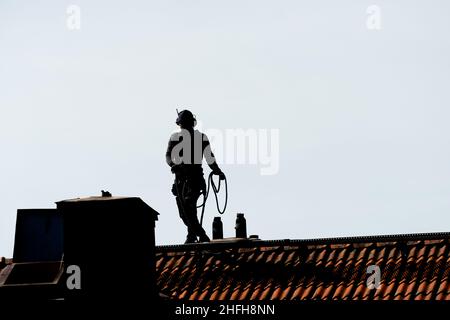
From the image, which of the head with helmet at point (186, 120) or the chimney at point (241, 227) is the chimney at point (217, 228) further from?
the head with helmet at point (186, 120)

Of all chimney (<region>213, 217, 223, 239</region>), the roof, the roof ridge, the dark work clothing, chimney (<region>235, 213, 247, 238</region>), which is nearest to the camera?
the roof

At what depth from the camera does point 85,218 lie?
113 ft

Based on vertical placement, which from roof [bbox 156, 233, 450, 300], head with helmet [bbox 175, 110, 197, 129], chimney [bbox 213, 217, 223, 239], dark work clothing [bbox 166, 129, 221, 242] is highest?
head with helmet [bbox 175, 110, 197, 129]

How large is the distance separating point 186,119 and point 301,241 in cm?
473

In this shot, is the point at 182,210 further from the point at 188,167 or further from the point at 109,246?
the point at 109,246

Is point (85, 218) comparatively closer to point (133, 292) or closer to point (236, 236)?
point (133, 292)

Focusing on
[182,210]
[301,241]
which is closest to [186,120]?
[182,210]

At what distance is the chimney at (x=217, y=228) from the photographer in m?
37.8

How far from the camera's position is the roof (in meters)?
32.9

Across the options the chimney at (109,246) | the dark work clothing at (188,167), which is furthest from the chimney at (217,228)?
the chimney at (109,246)

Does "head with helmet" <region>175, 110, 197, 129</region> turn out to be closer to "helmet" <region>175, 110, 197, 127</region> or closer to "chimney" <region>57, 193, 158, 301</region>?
"helmet" <region>175, 110, 197, 127</region>

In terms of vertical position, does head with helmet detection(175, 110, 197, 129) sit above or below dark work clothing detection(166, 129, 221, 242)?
above

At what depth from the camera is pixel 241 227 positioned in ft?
123

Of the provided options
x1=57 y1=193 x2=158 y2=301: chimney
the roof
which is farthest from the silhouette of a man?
x1=57 y1=193 x2=158 y2=301: chimney
